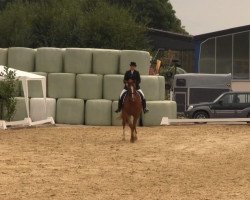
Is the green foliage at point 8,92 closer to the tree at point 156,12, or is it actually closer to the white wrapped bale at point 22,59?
the white wrapped bale at point 22,59

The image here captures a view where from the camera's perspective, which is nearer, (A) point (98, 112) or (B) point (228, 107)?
(A) point (98, 112)

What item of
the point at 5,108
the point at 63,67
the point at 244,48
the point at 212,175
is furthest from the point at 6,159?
the point at 244,48

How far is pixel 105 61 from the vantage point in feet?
105

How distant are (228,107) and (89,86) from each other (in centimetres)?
689

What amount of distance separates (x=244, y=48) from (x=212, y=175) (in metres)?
35.4

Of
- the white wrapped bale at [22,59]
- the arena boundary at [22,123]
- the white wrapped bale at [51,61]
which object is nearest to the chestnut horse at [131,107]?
the arena boundary at [22,123]

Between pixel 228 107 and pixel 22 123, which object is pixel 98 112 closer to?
pixel 22 123

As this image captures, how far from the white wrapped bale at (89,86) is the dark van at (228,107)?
19.8 feet

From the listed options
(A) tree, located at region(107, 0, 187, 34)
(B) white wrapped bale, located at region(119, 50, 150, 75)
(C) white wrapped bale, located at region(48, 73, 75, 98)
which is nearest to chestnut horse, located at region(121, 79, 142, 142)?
(B) white wrapped bale, located at region(119, 50, 150, 75)

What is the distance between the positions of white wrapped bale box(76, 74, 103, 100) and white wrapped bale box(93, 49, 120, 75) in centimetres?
36

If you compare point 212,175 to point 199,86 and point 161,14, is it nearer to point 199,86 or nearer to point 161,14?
point 199,86

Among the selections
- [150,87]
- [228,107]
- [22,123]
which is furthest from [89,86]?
[228,107]

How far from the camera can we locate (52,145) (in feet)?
69.8

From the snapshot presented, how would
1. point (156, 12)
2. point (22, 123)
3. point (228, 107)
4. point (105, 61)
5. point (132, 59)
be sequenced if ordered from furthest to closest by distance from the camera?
point (156, 12)
point (228, 107)
point (105, 61)
point (132, 59)
point (22, 123)
